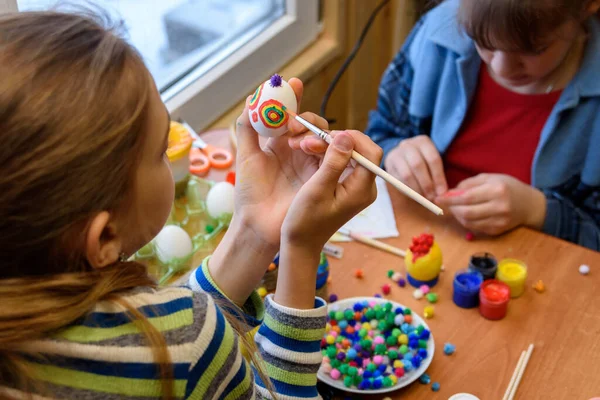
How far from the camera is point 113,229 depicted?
1.98 ft

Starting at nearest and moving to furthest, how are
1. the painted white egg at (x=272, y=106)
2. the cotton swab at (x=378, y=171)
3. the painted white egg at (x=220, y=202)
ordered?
the cotton swab at (x=378, y=171) → the painted white egg at (x=272, y=106) → the painted white egg at (x=220, y=202)

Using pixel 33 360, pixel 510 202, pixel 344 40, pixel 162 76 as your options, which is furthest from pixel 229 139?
pixel 33 360

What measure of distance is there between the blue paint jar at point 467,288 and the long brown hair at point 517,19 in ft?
1.29

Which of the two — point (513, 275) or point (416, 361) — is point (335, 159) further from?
point (513, 275)

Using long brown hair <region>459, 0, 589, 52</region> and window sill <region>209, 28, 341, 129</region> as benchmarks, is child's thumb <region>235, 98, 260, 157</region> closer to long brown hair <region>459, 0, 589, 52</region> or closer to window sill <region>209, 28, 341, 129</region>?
long brown hair <region>459, 0, 589, 52</region>

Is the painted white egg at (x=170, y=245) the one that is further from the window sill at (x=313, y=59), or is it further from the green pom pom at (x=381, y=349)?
the window sill at (x=313, y=59)

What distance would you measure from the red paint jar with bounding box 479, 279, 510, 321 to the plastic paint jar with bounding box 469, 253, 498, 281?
0.09ft

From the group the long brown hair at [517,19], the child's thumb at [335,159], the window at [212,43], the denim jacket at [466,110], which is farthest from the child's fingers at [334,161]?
the window at [212,43]

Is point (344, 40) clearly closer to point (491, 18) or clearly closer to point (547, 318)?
point (491, 18)

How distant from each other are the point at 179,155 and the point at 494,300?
61 centimetres

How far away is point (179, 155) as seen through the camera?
116 centimetres

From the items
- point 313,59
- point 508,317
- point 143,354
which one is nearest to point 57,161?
point 143,354

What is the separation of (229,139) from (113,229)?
2.64 feet

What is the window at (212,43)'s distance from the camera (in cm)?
156
